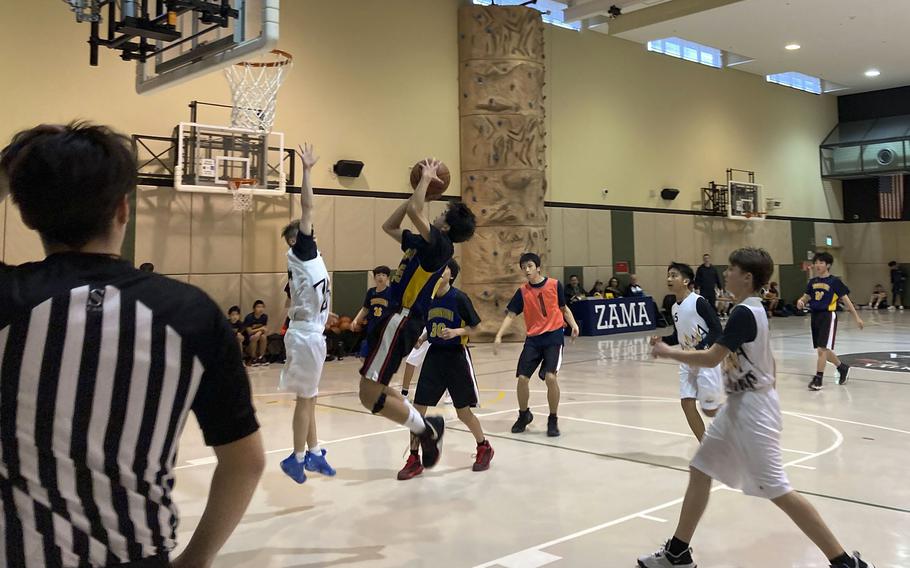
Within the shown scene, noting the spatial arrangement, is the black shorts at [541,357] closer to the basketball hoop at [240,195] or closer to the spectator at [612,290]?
the basketball hoop at [240,195]

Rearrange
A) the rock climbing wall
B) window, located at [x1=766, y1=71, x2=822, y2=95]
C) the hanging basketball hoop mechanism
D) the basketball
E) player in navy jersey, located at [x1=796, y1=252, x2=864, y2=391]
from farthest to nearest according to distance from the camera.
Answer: window, located at [x1=766, y1=71, x2=822, y2=95], the rock climbing wall, the hanging basketball hoop mechanism, player in navy jersey, located at [x1=796, y1=252, x2=864, y2=391], the basketball

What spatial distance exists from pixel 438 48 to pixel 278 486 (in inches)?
538

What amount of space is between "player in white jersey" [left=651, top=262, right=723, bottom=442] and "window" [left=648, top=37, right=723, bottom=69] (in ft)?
58.2

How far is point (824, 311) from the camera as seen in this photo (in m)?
9.93

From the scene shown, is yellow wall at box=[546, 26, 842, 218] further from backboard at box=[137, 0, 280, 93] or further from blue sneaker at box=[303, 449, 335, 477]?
blue sneaker at box=[303, 449, 335, 477]

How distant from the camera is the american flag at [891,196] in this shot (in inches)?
1084

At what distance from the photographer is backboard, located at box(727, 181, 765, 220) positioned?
77.7ft

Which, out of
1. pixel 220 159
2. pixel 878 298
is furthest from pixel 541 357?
pixel 878 298

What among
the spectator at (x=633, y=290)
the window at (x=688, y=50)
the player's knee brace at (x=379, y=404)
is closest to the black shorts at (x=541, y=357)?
the player's knee brace at (x=379, y=404)

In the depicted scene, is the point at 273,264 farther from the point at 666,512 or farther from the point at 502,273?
the point at 666,512

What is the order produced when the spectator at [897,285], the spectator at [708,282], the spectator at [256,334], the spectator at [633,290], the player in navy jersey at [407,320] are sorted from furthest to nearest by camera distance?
the spectator at [897,285] → the spectator at [708,282] → the spectator at [633,290] → the spectator at [256,334] → the player in navy jersey at [407,320]

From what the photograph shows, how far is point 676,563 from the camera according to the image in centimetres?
370

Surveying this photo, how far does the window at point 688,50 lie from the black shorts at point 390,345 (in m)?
19.5

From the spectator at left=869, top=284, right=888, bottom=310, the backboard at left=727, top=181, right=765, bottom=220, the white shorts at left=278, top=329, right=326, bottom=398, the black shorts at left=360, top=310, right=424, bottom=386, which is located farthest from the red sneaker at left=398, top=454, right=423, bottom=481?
the spectator at left=869, top=284, right=888, bottom=310
